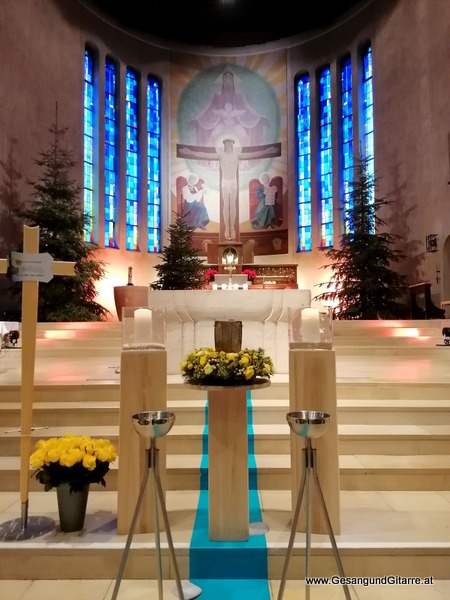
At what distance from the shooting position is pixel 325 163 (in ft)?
51.8

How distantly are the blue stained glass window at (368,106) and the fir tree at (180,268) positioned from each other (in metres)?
5.76

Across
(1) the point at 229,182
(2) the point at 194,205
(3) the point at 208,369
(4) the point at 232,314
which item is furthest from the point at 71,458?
(2) the point at 194,205

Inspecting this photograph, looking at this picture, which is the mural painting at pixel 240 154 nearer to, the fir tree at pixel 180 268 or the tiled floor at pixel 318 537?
the fir tree at pixel 180 268

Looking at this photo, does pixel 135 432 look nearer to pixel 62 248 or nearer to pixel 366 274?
pixel 62 248

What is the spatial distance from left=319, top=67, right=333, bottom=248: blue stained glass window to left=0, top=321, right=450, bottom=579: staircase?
34.1 ft

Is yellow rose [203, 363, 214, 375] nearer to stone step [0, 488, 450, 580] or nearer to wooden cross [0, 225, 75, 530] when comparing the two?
stone step [0, 488, 450, 580]

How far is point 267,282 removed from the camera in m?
14.0

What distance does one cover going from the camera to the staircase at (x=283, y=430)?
2.89 metres

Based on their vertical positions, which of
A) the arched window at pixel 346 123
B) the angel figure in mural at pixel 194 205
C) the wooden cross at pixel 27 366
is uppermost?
the arched window at pixel 346 123

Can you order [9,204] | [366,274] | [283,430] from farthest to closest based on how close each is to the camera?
[366,274]
[9,204]
[283,430]

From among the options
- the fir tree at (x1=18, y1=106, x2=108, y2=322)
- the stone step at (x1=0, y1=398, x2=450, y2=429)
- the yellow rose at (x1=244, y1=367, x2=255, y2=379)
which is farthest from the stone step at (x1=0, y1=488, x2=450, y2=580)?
the fir tree at (x1=18, y1=106, x2=108, y2=322)

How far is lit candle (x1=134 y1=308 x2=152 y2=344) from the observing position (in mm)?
2756

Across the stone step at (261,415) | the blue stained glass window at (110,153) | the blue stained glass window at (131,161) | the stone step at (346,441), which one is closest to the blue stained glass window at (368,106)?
the blue stained glass window at (131,161)

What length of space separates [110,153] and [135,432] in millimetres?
14016
